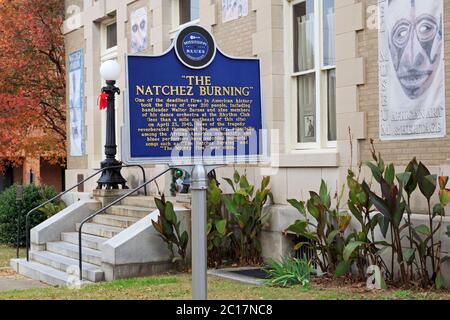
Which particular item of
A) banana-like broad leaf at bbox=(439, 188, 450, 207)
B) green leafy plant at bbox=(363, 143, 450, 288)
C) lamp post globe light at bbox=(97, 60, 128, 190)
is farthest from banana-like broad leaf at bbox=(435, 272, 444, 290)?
lamp post globe light at bbox=(97, 60, 128, 190)

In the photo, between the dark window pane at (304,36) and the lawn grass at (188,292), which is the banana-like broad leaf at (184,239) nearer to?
the lawn grass at (188,292)

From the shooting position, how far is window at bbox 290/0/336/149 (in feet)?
37.7

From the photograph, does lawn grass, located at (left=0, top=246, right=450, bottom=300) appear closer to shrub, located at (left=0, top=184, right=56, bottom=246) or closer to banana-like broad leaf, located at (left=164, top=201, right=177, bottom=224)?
banana-like broad leaf, located at (left=164, top=201, right=177, bottom=224)

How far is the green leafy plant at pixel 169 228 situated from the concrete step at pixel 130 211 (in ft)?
5.58

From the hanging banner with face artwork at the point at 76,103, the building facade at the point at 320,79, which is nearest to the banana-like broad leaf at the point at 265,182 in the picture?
the building facade at the point at 320,79

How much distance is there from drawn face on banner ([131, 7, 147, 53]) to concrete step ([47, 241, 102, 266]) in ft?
16.3

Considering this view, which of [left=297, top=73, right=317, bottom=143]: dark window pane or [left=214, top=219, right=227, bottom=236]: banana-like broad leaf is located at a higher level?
[left=297, top=73, right=317, bottom=143]: dark window pane

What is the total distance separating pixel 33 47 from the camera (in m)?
20.9

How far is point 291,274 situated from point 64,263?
4793 mm

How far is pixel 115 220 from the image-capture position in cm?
1364

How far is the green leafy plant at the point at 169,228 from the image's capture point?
11344 mm

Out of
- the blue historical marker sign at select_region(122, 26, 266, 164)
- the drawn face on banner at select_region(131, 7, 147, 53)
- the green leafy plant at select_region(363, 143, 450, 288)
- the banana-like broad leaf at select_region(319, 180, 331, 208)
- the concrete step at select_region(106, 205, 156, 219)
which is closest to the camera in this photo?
the blue historical marker sign at select_region(122, 26, 266, 164)

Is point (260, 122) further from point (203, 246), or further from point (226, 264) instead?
point (226, 264)

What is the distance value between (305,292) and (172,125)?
348cm
